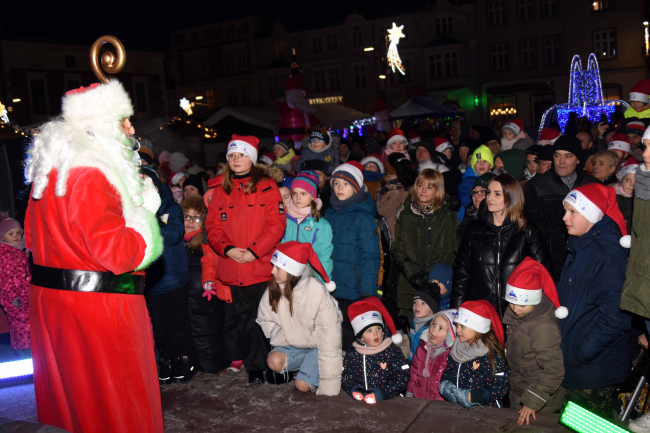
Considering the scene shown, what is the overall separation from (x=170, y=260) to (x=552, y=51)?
35.7 meters

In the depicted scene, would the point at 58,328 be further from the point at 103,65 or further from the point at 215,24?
the point at 215,24

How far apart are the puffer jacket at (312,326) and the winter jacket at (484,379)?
93 centimetres

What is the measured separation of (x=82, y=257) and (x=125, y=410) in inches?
32.1

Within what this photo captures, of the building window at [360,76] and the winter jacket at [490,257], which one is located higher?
the building window at [360,76]

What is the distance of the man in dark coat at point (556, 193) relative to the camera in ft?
16.7

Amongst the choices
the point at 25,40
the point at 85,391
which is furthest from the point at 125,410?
the point at 25,40

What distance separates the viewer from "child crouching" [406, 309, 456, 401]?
4.13 meters

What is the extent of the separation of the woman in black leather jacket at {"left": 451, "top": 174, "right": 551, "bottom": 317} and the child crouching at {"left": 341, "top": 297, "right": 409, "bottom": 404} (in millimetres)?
768

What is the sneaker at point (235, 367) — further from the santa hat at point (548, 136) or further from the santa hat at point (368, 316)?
the santa hat at point (548, 136)

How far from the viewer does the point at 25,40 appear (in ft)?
101

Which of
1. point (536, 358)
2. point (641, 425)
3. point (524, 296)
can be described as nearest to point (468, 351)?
point (536, 358)

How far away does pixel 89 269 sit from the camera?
2.61 metres

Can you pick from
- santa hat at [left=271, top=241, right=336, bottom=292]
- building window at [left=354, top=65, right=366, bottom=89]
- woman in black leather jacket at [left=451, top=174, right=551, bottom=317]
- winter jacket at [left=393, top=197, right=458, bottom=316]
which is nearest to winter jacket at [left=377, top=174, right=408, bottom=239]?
winter jacket at [left=393, top=197, right=458, bottom=316]

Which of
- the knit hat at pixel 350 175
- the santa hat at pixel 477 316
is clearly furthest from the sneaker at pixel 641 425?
the knit hat at pixel 350 175
